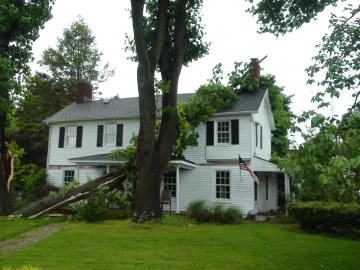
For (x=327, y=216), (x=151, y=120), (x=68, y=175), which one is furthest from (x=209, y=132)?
(x=68, y=175)

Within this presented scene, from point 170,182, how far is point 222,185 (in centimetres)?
327

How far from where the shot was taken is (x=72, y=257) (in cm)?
863

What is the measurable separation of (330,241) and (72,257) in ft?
26.7

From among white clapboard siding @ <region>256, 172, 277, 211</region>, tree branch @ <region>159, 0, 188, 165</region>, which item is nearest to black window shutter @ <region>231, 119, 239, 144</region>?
white clapboard siding @ <region>256, 172, 277, 211</region>

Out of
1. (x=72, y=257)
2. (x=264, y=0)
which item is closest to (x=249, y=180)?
(x=264, y=0)

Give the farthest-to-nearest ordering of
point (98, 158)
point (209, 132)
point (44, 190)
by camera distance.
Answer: point (44, 190), point (98, 158), point (209, 132)

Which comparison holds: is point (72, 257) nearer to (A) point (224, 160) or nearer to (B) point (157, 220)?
(B) point (157, 220)

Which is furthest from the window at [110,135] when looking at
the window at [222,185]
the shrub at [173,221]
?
the shrub at [173,221]

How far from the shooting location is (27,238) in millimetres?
11484

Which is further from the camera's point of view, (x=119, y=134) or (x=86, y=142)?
(x=86, y=142)

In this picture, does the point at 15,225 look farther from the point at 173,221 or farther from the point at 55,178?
the point at 55,178

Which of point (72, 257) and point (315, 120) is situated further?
point (72, 257)

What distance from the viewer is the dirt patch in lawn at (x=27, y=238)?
9875 millimetres

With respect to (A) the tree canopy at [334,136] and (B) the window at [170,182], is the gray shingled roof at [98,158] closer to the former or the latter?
(B) the window at [170,182]
